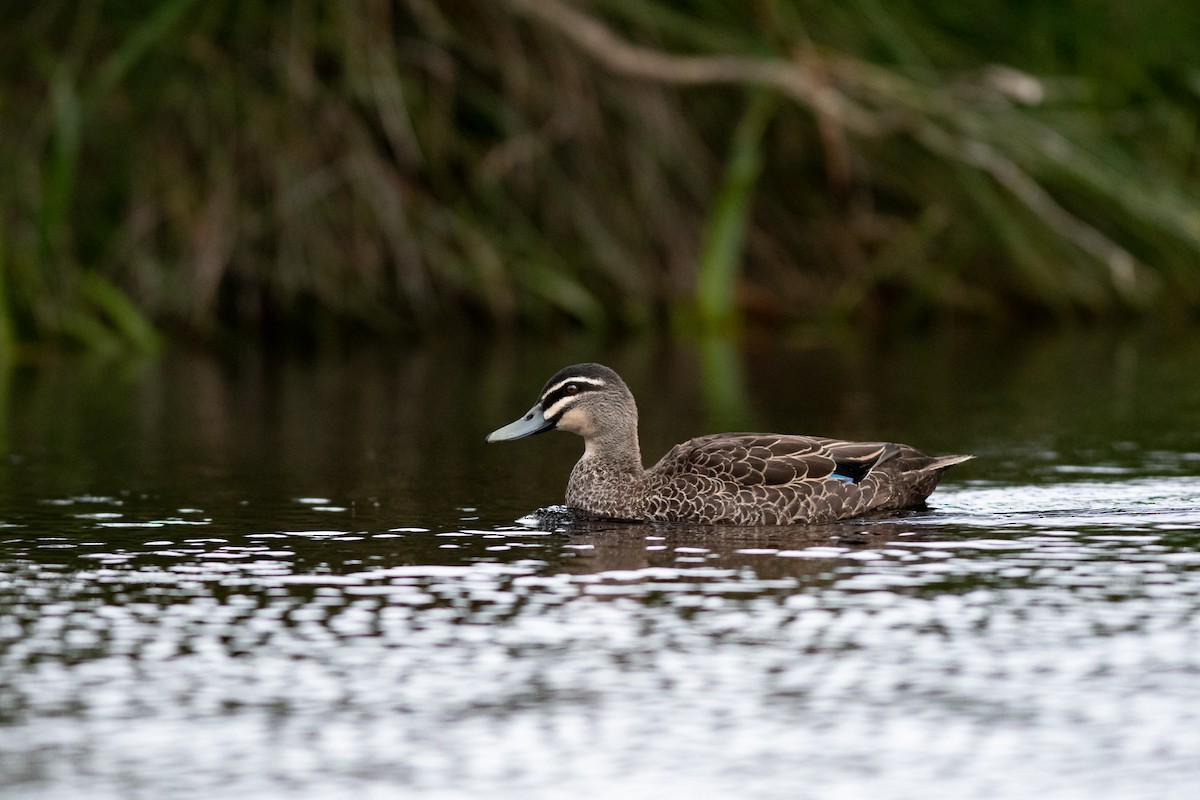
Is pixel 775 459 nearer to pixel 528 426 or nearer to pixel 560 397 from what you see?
pixel 560 397

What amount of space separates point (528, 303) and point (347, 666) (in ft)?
49.7

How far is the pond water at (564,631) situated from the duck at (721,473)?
18 cm

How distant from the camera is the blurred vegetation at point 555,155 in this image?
19.9m

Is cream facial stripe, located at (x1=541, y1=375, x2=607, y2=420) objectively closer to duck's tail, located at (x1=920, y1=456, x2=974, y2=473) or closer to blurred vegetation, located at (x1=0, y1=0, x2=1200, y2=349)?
duck's tail, located at (x1=920, y1=456, x2=974, y2=473)

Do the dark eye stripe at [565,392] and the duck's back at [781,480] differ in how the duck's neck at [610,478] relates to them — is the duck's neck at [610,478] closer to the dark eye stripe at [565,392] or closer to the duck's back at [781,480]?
the duck's back at [781,480]

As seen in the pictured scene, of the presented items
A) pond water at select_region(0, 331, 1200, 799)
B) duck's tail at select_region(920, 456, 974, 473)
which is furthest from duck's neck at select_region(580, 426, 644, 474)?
duck's tail at select_region(920, 456, 974, 473)

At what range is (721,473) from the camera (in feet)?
30.9

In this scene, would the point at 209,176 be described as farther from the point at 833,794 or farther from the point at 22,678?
the point at 833,794

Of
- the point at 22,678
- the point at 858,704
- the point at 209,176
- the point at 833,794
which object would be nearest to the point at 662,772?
the point at 833,794

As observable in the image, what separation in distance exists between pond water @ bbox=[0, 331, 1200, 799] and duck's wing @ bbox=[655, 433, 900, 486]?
11.8 inches

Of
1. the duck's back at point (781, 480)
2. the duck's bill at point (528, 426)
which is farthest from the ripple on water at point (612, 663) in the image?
the duck's bill at point (528, 426)

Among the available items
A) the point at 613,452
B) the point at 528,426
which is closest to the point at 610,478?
the point at 613,452

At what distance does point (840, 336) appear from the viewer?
21484 mm

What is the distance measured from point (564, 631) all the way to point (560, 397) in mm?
3182
